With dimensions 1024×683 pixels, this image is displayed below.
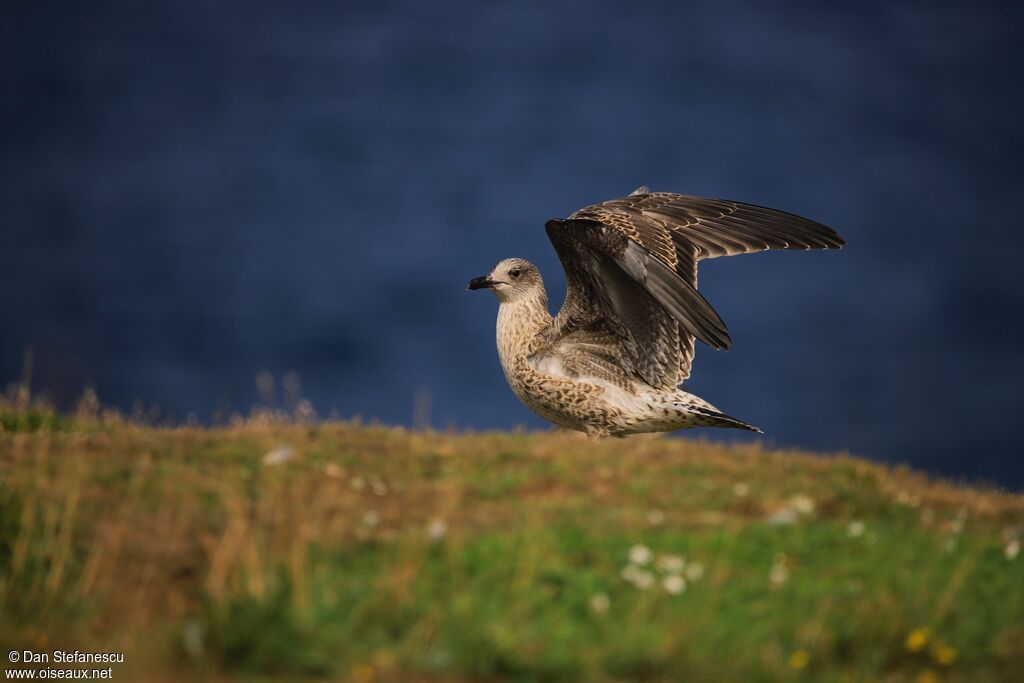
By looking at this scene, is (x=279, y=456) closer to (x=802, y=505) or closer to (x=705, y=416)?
(x=802, y=505)

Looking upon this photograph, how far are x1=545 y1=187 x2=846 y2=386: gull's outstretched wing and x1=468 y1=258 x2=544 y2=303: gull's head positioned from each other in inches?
26.6

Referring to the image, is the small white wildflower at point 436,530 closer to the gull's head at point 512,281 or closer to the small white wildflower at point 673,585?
the small white wildflower at point 673,585

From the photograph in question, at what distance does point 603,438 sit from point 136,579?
585cm

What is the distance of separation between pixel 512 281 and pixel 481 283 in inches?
14.0

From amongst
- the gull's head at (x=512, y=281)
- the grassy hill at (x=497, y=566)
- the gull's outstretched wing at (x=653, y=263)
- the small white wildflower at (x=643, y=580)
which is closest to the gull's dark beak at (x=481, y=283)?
the gull's head at (x=512, y=281)

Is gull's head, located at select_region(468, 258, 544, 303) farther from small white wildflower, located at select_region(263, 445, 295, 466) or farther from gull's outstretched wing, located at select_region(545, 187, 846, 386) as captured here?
small white wildflower, located at select_region(263, 445, 295, 466)

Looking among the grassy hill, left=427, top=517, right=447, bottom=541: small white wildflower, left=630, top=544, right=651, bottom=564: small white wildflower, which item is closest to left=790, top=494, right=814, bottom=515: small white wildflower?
the grassy hill

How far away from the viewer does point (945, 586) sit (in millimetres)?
8016

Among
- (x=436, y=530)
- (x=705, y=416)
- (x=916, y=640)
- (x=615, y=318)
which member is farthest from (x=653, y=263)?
(x=916, y=640)

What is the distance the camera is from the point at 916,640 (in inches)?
281

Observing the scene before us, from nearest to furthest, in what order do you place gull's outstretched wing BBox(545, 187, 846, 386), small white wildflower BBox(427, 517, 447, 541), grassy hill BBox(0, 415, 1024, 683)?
grassy hill BBox(0, 415, 1024, 683) < small white wildflower BBox(427, 517, 447, 541) < gull's outstretched wing BBox(545, 187, 846, 386)

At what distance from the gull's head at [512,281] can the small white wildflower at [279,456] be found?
13.5 feet

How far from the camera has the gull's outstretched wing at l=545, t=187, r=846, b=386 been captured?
11.3 metres

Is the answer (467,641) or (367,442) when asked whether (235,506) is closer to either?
(467,641)
